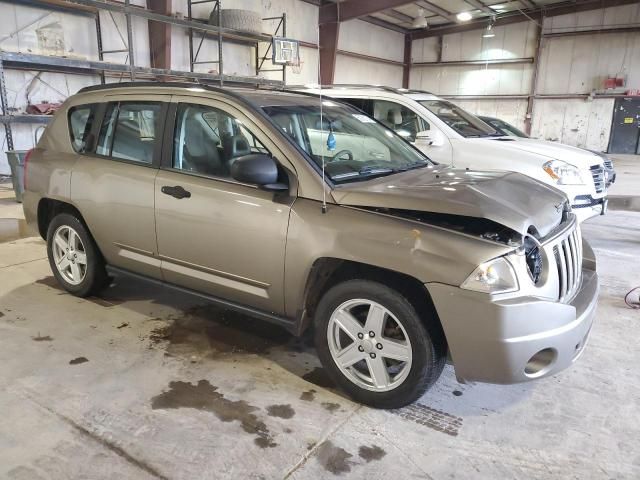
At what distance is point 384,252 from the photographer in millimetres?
2307

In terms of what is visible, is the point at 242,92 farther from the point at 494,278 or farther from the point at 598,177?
A: the point at 598,177

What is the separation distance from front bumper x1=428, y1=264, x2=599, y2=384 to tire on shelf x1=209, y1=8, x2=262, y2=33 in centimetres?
1107

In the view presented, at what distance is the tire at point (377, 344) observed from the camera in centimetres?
231

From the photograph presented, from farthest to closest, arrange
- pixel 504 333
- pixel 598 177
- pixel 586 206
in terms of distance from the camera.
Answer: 1. pixel 598 177
2. pixel 586 206
3. pixel 504 333

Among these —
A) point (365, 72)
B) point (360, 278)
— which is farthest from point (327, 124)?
point (365, 72)

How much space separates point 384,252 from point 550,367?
3.01ft

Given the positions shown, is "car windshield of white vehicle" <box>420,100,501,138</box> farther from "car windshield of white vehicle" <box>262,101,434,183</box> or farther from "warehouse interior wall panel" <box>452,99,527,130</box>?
"warehouse interior wall panel" <box>452,99,527,130</box>

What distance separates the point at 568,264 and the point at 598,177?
3866mm

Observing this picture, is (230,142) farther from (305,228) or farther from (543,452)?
(543,452)

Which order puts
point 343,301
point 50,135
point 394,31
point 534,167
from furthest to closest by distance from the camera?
1. point 394,31
2. point 534,167
3. point 50,135
4. point 343,301

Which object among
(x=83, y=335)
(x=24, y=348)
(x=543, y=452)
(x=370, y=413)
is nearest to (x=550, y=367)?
(x=543, y=452)

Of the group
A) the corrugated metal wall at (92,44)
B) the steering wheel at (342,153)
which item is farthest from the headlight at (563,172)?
the corrugated metal wall at (92,44)

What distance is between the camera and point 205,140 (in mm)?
3123

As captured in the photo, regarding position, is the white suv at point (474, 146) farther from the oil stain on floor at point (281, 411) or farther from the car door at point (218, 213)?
the oil stain on floor at point (281, 411)
